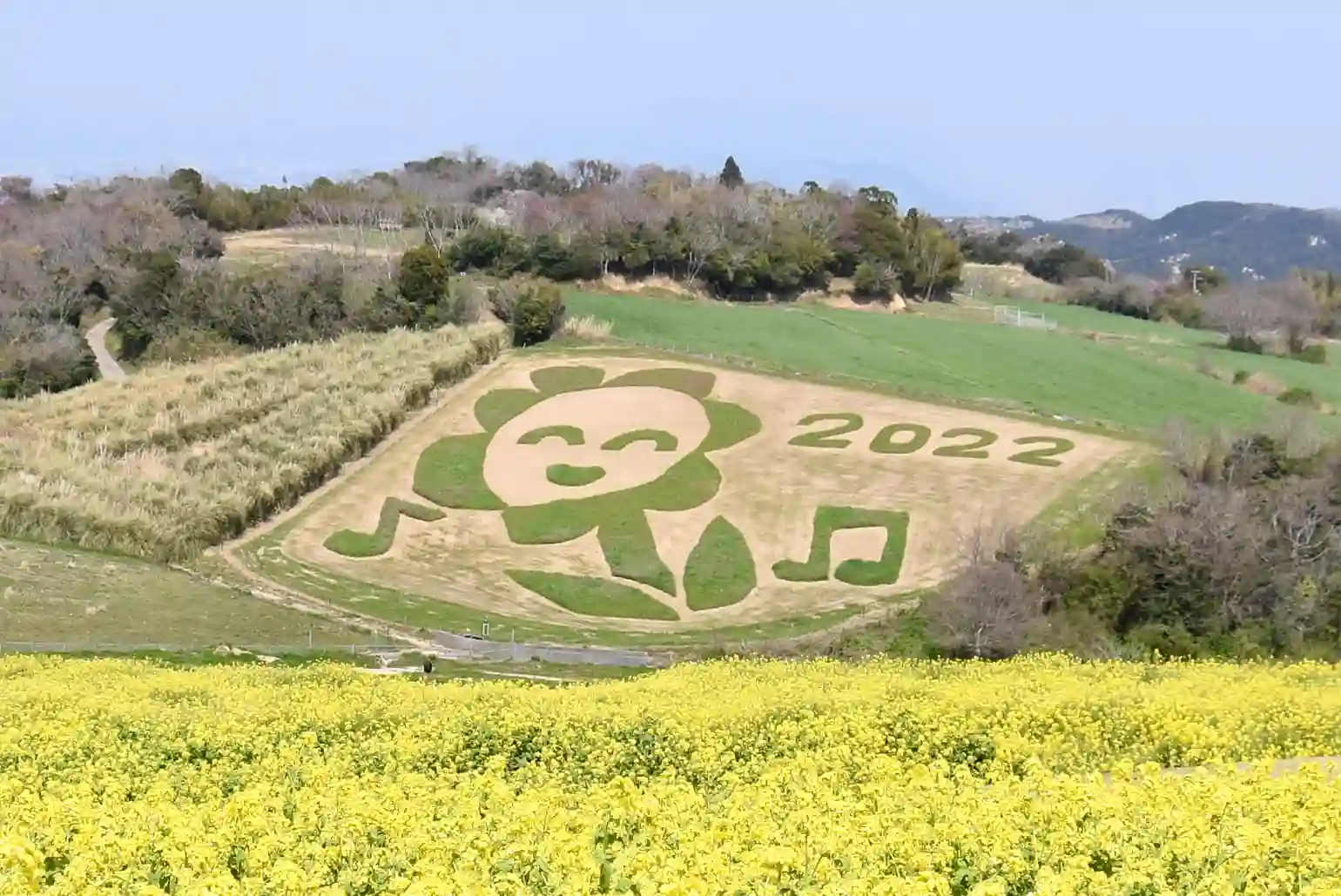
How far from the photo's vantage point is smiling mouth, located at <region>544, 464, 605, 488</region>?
1751 inches

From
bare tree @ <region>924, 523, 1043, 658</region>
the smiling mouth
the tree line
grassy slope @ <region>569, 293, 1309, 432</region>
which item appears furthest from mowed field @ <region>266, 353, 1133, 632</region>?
the tree line

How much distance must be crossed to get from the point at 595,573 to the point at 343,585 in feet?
24.6

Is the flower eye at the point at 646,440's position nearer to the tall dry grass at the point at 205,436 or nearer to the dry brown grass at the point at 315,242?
the tall dry grass at the point at 205,436

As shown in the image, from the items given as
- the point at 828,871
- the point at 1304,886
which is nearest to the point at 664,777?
the point at 828,871

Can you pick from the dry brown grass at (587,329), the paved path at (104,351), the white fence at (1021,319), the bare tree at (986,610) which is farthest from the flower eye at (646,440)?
the white fence at (1021,319)

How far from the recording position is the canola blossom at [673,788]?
23.1 feet

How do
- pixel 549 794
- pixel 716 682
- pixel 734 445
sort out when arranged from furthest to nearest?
pixel 734 445 < pixel 716 682 < pixel 549 794

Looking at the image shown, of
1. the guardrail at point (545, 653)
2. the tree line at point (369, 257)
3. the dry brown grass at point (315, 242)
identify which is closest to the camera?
the guardrail at point (545, 653)

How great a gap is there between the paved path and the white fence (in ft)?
174

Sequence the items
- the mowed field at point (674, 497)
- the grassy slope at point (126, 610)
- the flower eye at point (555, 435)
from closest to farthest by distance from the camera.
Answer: the grassy slope at point (126, 610) → the mowed field at point (674, 497) → the flower eye at point (555, 435)

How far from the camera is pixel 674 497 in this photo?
1706 inches

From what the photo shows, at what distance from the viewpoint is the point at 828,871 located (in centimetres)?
691

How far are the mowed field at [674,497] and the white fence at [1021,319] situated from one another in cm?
3508

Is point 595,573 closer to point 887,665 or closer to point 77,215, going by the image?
point 887,665
